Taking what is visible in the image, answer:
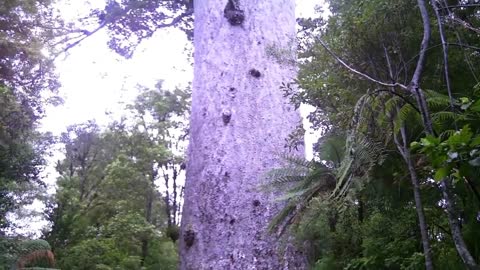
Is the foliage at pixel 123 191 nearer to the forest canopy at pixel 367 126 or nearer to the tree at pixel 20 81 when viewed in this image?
the forest canopy at pixel 367 126

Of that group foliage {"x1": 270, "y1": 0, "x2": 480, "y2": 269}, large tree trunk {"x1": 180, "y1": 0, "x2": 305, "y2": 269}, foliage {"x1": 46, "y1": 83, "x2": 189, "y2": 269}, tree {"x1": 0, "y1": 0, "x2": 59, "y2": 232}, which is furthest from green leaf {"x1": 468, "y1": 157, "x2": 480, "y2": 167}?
foliage {"x1": 46, "y1": 83, "x2": 189, "y2": 269}

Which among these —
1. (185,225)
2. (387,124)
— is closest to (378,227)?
(387,124)

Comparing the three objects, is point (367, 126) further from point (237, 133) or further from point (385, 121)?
point (237, 133)

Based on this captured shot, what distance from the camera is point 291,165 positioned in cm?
214

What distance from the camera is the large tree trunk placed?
2598 millimetres

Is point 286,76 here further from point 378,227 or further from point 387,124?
point 387,124

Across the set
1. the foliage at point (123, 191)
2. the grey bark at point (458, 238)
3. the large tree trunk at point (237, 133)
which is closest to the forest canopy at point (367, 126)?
the grey bark at point (458, 238)

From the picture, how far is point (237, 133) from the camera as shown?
2902 mm

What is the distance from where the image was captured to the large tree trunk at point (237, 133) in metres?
2.60

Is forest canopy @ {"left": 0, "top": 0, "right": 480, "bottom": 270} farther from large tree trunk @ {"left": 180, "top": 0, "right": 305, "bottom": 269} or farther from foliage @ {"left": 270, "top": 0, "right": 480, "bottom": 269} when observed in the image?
large tree trunk @ {"left": 180, "top": 0, "right": 305, "bottom": 269}

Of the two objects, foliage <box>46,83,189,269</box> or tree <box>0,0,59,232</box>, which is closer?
tree <box>0,0,59,232</box>

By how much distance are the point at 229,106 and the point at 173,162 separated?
27.6ft

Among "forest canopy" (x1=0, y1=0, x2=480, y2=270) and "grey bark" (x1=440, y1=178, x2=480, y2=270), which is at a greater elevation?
"forest canopy" (x1=0, y1=0, x2=480, y2=270)

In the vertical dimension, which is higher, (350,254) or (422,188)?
(422,188)
